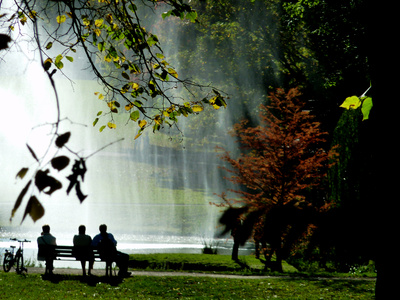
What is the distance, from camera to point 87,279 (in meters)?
9.45

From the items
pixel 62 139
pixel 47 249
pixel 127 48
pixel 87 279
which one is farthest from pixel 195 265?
pixel 62 139

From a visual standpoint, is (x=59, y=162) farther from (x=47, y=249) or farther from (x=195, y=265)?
(x=195, y=265)

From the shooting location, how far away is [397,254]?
5.63ft

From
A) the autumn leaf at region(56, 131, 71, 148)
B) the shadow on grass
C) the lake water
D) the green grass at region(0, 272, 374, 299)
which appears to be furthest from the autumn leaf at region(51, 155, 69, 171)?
the lake water

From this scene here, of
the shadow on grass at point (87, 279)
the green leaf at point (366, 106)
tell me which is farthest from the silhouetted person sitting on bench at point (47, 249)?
the green leaf at point (366, 106)

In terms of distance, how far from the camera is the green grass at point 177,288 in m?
8.03

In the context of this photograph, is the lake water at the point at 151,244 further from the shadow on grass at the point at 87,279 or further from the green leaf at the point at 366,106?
the green leaf at the point at 366,106

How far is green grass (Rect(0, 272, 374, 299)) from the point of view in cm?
803

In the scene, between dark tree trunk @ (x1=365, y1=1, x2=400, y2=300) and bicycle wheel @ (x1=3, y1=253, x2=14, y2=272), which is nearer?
dark tree trunk @ (x1=365, y1=1, x2=400, y2=300)

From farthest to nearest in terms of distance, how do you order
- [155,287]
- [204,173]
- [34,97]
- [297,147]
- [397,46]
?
[204,173]
[34,97]
[297,147]
[155,287]
[397,46]

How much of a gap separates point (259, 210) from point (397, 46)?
113 cm

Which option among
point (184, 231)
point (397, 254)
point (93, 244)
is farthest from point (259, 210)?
point (184, 231)

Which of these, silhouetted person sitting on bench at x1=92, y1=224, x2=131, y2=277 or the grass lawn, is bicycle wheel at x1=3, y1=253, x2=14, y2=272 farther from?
silhouetted person sitting on bench at x1=92, y1=224, x2=131, y2=277

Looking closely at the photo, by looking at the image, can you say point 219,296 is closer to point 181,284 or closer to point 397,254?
point 181,284
